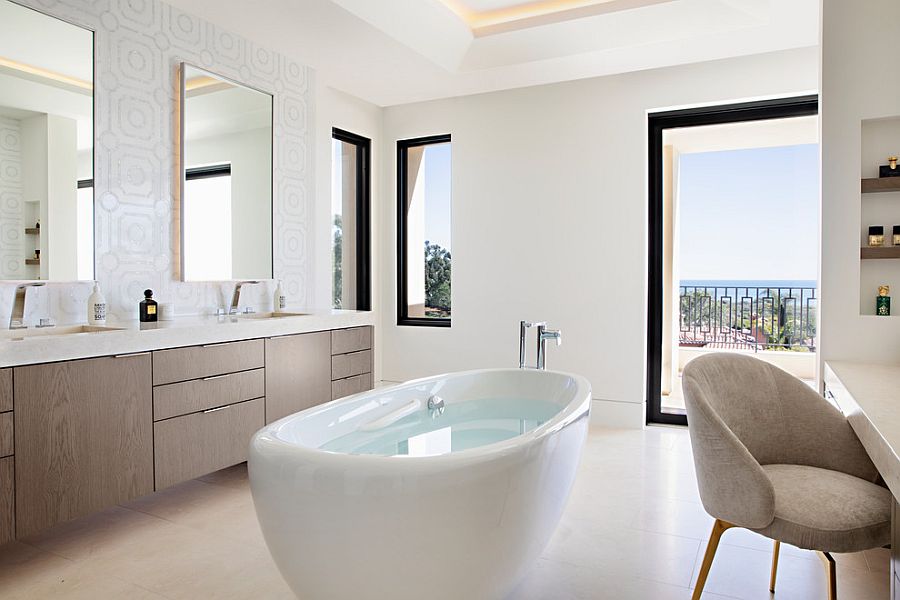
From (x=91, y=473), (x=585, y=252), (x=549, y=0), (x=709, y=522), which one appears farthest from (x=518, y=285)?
(x=91, y=473)

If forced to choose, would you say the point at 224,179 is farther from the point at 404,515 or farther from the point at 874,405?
the point at 874,405

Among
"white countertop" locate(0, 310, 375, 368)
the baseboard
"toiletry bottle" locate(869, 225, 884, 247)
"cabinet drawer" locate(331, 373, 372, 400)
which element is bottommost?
the baseboard

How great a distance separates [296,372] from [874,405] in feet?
8.51

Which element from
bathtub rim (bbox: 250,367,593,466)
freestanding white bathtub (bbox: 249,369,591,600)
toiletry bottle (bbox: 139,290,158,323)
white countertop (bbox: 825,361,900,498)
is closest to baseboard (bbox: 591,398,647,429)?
white countertop (bbox: 825,361,900,498)

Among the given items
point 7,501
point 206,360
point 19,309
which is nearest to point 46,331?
point 19,309

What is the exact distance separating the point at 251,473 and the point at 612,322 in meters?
3.24

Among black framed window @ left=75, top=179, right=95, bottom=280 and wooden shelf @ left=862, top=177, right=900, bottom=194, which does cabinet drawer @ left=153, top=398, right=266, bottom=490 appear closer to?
black framed window @ left=75, top=179, right=95, bottom=280

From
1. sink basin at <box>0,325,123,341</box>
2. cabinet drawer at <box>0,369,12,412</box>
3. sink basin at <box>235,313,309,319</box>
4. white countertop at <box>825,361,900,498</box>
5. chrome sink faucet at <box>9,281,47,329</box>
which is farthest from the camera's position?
sink basin at <box>235,313,309,319</box>

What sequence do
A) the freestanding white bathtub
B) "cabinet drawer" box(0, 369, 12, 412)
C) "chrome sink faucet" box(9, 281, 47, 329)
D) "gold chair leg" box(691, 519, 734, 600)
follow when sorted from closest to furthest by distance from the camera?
1. the freestanding white bathtub
2. "gold chair leg" box(691, 519, 734, 600)
3. "cabinet drawer" box(0, 369, 12, 412)
4. "chrome sink faucet" box(9, 281, 47, 329)

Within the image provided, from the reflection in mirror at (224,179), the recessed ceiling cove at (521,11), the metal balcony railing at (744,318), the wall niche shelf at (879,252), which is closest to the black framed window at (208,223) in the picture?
the reflection in mirror at (224,179)

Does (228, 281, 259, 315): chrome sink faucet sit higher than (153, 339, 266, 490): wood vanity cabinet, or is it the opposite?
(228, 281, 259, 315): chrome sink faucet

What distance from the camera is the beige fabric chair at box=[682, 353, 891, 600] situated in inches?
64.1

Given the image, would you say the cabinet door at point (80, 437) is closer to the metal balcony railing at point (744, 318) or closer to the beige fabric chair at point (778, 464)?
the beige fabric chair at point (778, 464)

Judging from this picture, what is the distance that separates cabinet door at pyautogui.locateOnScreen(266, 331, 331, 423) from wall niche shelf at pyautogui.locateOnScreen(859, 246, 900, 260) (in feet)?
8.78
